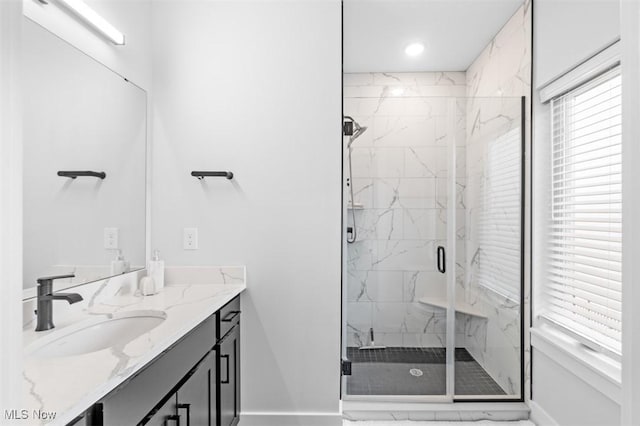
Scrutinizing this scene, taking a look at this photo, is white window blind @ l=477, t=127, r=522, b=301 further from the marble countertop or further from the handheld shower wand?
the marble countertop

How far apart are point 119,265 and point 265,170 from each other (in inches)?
35.3

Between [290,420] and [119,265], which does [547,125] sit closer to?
[290,420]

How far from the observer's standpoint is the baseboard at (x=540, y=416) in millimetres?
2146

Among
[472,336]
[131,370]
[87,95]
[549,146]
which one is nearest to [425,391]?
[472,336]

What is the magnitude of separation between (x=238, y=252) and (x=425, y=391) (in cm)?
149

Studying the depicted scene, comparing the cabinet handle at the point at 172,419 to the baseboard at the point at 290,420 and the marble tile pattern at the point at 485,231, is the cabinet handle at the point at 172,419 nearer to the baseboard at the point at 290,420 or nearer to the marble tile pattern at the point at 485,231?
the baseboard at the point at 290,420

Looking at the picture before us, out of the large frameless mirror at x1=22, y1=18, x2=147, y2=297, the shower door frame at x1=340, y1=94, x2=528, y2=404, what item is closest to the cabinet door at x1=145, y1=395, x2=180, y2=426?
the large frameless mirror at x1=22, y1=18, x2=147, y2=297

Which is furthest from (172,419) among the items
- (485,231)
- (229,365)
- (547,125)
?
(547,125)

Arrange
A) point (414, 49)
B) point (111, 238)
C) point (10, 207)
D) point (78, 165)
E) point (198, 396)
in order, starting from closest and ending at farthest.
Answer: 1. point (10, 207)
2. point (198, 396)
3. point (78, 165)
4. point (111, 238)
5. point (414, 49)

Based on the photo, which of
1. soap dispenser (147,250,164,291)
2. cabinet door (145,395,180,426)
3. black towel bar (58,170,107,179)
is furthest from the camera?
soap dispenser (147,250,164,291)

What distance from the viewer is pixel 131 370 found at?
0.99 m

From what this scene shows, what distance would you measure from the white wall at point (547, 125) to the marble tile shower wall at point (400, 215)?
43cm

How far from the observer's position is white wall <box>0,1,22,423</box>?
411 millimetres

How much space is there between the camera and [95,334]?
1428 mm
